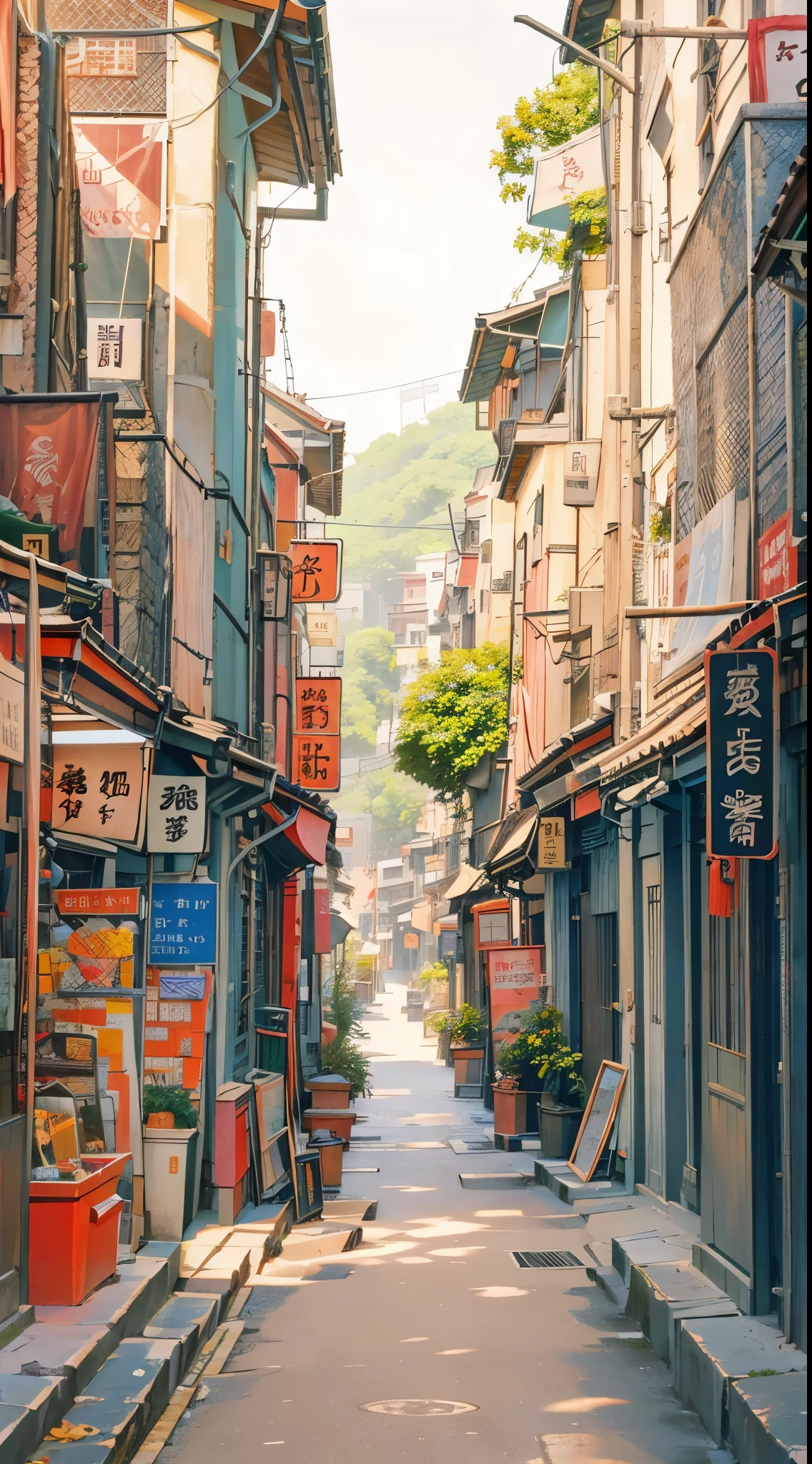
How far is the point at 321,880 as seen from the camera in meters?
38.5

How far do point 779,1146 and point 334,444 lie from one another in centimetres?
2713

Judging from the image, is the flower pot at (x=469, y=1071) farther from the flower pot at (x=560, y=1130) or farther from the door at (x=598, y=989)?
the flower pot at (x=560, y=1130)

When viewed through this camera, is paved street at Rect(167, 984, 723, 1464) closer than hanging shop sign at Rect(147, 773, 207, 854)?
Yes

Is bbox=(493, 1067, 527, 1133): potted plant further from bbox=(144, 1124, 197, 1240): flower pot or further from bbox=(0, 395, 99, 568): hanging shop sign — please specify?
bbox=(0, 395, 99, 568): hanging shop sign

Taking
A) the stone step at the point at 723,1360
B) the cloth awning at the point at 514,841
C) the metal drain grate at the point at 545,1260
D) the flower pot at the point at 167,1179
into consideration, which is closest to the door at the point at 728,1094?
the stone step at the point at 723,1360

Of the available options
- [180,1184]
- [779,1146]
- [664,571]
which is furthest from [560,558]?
[779,1146]

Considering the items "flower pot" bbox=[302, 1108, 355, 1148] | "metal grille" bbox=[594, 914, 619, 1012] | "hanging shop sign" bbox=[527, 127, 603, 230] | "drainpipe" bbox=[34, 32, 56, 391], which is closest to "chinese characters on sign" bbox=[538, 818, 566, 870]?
"metal grille" bbox=[594, 914, 619, 1012]

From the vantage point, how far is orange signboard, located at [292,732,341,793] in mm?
24047

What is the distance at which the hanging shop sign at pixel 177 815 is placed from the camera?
12.9 meters

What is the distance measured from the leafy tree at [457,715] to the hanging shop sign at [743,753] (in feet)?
90.7

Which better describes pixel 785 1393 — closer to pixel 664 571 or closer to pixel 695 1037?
pixel 695 1037

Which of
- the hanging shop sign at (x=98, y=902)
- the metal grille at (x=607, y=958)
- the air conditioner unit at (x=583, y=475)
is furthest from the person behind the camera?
the air conditioner unit at (x=583, y=475)

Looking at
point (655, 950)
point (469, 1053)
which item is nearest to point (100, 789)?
point (655, 950)

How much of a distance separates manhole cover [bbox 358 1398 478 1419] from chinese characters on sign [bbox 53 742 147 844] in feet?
15.5
